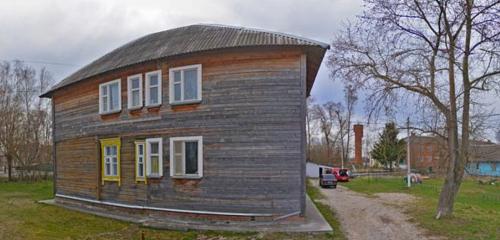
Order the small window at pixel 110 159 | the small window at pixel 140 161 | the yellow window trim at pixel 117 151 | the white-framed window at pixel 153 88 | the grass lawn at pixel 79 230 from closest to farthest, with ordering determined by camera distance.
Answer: the grass lawn at pixel 79 230, the white-framed window at pixel 153 88, the small window at pixel 140 161, the yellow window trim at pixel 117 151, the small window at pixel 110 159

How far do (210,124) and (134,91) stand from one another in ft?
15.0

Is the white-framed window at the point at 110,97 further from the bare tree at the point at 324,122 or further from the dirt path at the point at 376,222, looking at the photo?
the bare tree at the point at 324,122

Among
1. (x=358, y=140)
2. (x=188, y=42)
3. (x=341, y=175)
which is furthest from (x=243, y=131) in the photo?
(x=358, y=140)

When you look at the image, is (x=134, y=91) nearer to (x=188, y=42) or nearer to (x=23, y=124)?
(x=188, y=42)

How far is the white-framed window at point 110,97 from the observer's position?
19344mm

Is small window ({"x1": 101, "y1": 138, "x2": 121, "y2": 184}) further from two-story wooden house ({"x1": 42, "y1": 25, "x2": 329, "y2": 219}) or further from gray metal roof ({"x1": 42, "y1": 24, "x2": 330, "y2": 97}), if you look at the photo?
gray metal roof ({"x1": 42, "y1": 24, "x2": 330, "y2": 97})

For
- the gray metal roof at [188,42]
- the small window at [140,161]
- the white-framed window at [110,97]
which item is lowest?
the small window at [140,161]

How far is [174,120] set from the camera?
16.9m

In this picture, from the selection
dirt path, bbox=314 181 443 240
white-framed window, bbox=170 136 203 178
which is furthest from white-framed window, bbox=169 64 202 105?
dirt path, bbox=314 181 443 240

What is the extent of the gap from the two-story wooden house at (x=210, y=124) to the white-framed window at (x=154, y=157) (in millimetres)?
39

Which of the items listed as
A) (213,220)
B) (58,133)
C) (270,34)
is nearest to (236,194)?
(213,220)

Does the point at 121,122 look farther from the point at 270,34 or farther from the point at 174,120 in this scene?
the point at 270,34

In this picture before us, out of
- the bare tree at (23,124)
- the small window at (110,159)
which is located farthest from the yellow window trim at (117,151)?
the bare tree at (23,124)

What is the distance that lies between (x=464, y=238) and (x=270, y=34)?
905 centimetres
